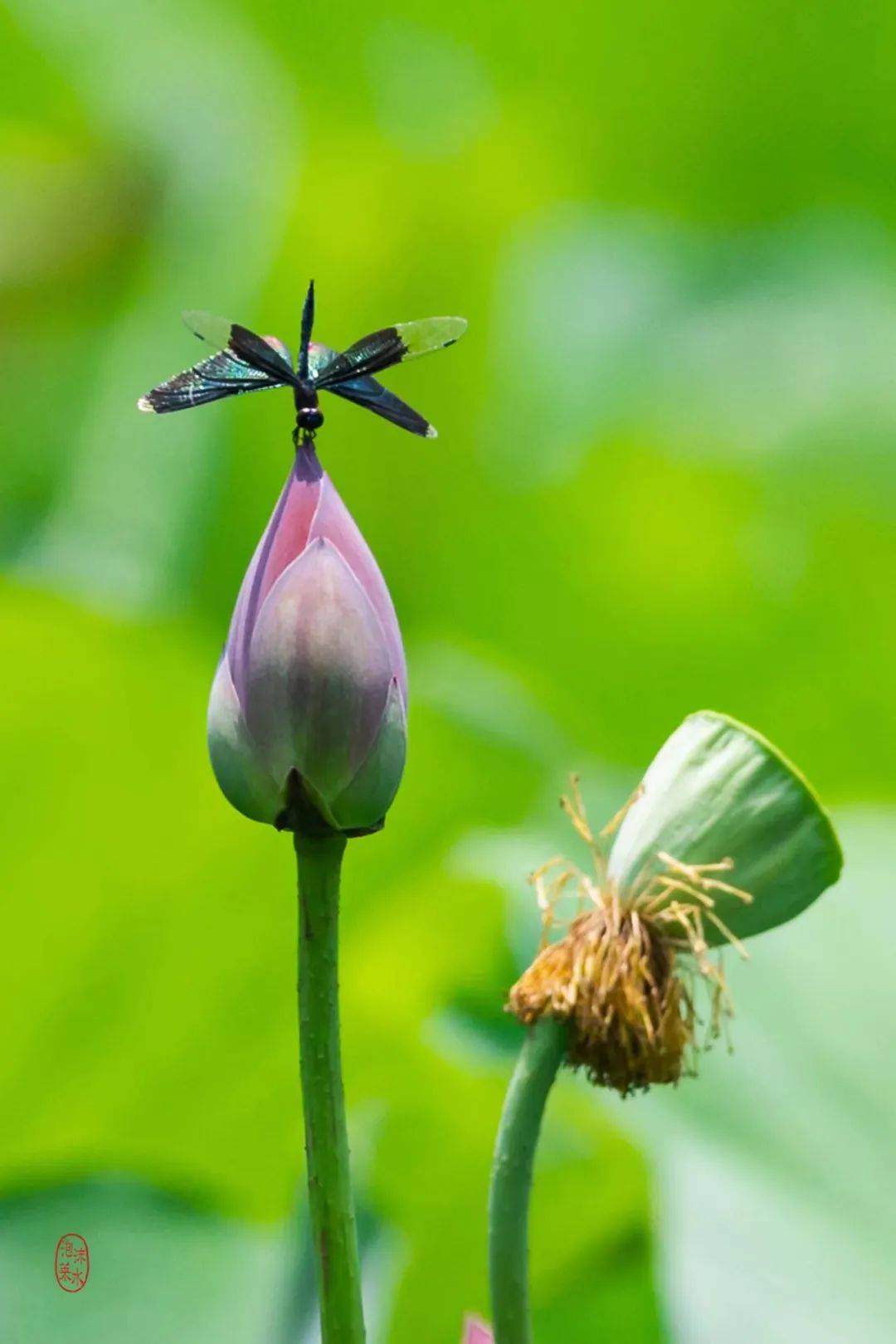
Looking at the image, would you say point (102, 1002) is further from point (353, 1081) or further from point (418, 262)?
point (418, 262)

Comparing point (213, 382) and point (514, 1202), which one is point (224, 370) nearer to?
point (213, 382)

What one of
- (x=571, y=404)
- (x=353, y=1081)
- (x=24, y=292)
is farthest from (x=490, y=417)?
(x=353, y=1081)

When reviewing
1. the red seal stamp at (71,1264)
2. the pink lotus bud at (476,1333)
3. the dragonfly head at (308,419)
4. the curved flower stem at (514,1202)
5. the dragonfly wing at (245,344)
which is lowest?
the red seal stamp at (71,1264)

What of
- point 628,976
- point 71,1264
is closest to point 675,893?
point 628,976

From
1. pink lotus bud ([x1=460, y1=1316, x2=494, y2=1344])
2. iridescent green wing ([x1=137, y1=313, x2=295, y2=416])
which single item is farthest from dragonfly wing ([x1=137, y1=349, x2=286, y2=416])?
pink lotus bud ([x1=460, y1=1316, x2=494, y2=1344])

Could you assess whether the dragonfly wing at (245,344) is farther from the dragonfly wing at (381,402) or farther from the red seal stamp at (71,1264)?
the red seal stamp at (71,1264)

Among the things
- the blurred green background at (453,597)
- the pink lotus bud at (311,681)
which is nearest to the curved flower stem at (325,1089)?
the pink lotus bud at (311,681)
